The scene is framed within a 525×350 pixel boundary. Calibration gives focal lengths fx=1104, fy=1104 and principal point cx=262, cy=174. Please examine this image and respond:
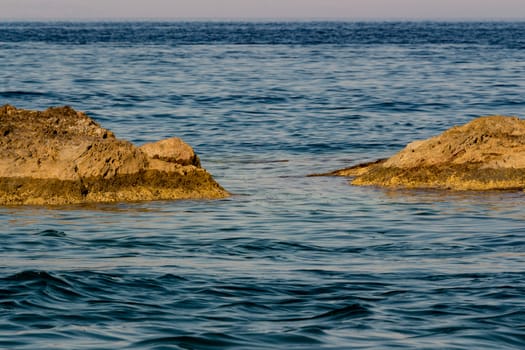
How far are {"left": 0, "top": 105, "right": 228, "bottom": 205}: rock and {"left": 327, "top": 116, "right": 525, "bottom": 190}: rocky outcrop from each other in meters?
2.93

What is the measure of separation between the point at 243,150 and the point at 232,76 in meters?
23.5

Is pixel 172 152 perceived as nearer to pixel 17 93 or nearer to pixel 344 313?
pixel 344 313

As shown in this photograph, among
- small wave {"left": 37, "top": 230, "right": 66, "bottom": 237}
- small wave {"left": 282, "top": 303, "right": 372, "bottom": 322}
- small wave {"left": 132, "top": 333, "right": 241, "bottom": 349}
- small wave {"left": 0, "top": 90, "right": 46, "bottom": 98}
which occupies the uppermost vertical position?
small wave {"left": 132, "top": 333, "right": 241, "bottom": 349}

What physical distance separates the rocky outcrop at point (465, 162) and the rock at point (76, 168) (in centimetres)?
293

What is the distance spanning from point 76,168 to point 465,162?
5958 millimetres

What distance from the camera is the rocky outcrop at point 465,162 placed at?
54.0ft

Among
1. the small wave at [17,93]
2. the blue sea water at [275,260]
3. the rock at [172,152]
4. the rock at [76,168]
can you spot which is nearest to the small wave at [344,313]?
the blue sea water at [275,260]

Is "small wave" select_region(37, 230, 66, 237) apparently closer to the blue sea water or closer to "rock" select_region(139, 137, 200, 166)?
the blue sea water

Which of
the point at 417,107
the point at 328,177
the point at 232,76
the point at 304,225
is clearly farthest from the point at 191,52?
the point at 304,225

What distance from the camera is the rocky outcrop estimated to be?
16.5 metres

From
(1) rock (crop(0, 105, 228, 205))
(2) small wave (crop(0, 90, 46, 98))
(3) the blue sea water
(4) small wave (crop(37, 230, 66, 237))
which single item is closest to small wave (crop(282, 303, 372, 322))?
(3) the blue sea water

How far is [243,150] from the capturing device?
73.5ft

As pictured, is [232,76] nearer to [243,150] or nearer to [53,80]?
[53,80]

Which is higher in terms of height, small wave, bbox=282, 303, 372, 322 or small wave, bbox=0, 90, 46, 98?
small wave, bbox=282, 303, 372, 322
